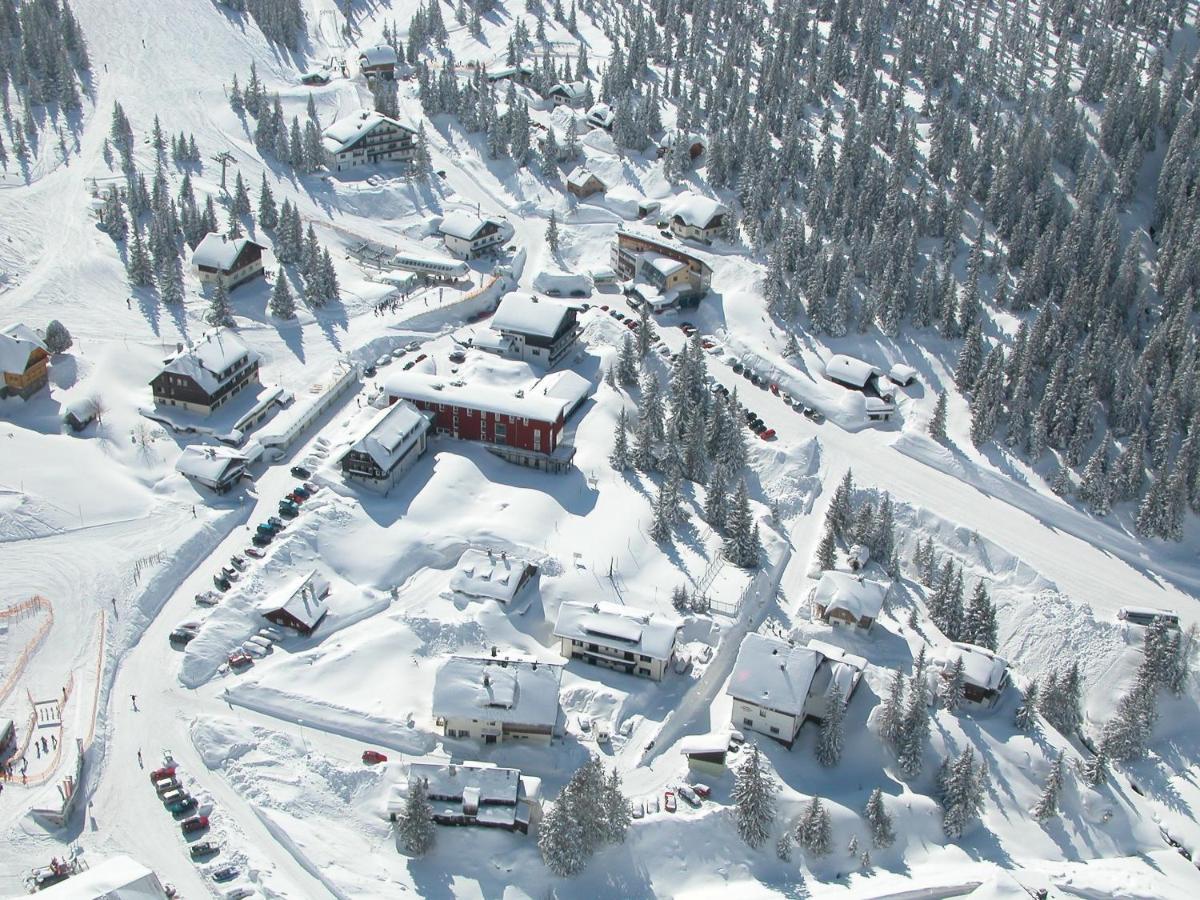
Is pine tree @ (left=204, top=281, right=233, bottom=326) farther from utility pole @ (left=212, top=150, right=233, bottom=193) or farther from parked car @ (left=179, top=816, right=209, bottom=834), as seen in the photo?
parked car @ (left=179, top=816, right=209, bottom=834)

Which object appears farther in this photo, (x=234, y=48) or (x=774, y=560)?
(x=234, y=48)

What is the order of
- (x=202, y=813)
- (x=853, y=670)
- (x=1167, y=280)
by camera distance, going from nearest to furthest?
(x=202, y=813), (x=853, y=670), (x=1167, y=280)

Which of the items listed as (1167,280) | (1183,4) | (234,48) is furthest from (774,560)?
(1183,4)

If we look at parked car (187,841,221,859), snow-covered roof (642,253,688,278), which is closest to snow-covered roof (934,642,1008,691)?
parked car (187,841,221,859)

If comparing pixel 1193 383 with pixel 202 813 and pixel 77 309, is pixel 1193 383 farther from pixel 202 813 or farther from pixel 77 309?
pixel 77 309

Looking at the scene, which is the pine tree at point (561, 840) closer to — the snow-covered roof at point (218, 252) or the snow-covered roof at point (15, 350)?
the snow-covered roof at point (15, 350)

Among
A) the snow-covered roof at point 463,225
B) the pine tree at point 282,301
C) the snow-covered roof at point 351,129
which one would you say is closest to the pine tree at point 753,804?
the pine tree at point 282,301
